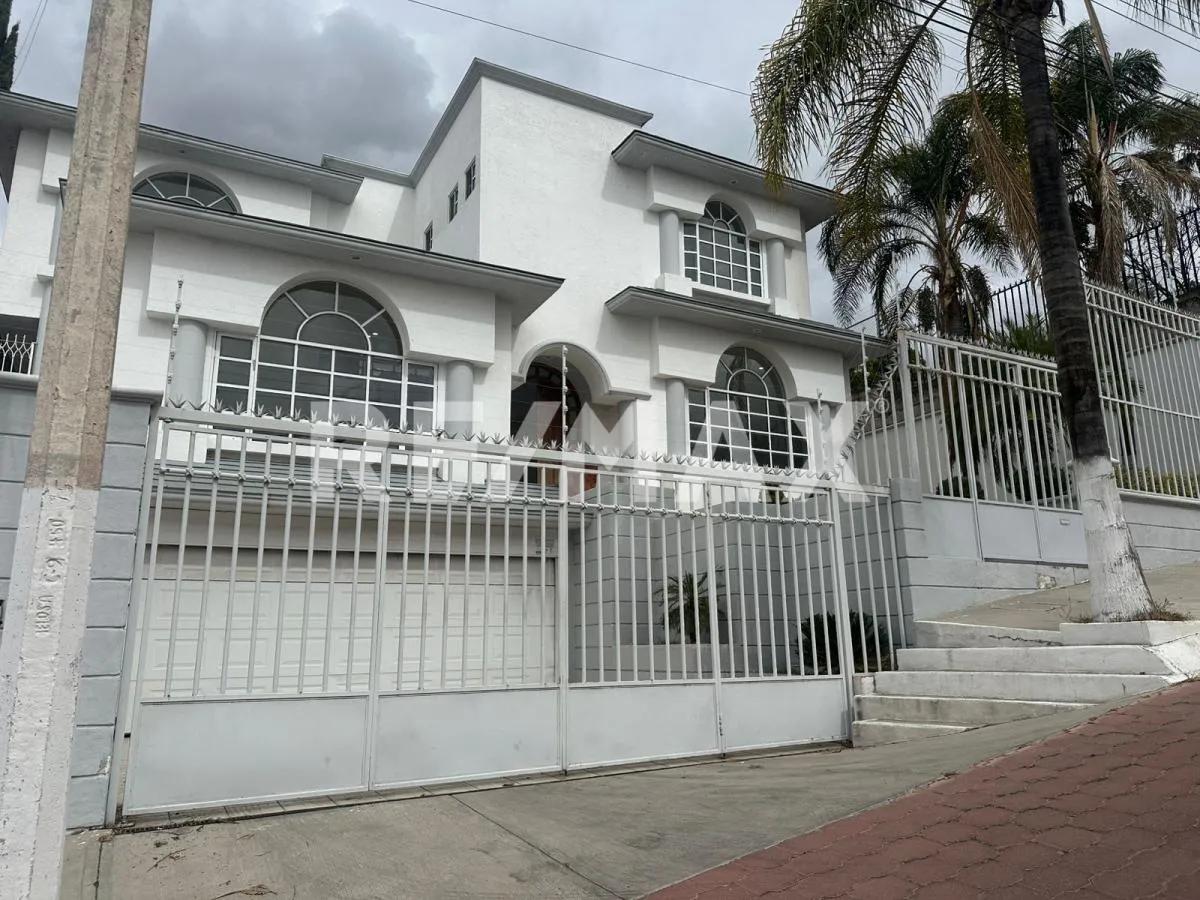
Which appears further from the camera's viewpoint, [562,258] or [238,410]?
[562,258]

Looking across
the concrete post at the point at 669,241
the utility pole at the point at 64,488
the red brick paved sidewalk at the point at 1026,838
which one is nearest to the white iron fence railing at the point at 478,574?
the utility pole at the point at 64,488

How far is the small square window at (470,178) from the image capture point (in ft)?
50.9

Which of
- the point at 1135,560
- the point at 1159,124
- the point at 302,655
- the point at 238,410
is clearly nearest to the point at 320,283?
the point at 238,410

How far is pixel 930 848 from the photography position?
11.9ft

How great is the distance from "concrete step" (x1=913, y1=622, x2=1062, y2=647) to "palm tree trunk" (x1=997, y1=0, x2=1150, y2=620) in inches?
18.0

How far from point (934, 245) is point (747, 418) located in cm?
598

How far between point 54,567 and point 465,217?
13.4 m

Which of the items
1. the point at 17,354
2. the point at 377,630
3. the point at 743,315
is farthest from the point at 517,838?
the point at 743,315

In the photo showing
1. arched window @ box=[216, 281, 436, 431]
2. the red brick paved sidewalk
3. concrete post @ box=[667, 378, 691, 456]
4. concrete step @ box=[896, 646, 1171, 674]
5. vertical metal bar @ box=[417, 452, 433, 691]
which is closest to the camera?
the red brick paved sidewalk

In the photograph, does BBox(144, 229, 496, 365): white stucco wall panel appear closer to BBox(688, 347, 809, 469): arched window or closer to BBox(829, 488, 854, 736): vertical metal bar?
BBox(688, 347, 809, 469): arched window

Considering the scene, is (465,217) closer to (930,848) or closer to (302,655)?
(302,655)

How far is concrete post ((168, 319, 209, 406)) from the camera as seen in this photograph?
11352 mm

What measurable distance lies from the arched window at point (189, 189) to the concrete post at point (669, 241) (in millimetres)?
7434

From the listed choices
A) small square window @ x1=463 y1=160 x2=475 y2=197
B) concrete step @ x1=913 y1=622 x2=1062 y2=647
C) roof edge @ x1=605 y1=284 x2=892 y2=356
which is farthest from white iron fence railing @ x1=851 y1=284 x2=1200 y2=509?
small square window @ x1=463 y1=160 x2=475 y2=197
